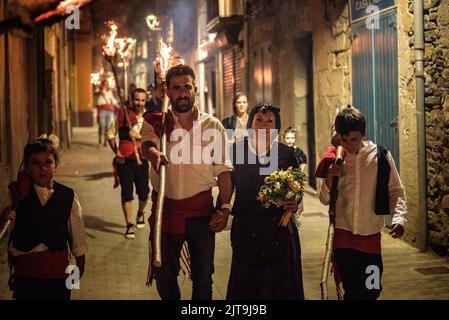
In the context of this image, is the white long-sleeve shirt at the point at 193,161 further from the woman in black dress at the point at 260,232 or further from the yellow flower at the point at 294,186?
the yellow flower at the point at 294,186

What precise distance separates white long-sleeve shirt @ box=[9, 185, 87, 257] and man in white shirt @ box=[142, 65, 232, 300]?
0.58 m

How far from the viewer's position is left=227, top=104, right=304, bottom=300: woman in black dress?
5.09 metres

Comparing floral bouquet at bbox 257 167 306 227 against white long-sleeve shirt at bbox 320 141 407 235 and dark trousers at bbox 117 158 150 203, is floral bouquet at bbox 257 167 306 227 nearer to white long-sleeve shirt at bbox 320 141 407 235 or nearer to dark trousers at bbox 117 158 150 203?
white long-sleeve shirt at bbox 320 141 407 235

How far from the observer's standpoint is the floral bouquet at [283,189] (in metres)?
4.94

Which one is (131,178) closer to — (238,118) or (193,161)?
(238,118)

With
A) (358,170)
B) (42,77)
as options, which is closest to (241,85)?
(42,77)

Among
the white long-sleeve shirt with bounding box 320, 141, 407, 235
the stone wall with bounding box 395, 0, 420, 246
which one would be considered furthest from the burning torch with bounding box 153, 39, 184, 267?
the stone wall with bounding box 395, 0, 420, 246

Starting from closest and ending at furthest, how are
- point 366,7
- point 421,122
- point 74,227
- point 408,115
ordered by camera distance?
point 74,227
point 421,122
point 408,115
point 366,7

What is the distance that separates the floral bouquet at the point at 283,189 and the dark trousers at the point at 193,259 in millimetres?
504

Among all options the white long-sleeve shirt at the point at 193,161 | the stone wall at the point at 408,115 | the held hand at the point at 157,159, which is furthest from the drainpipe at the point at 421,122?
the held hand at the point at 157,159

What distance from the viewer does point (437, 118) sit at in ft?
26.4

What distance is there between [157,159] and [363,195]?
4.96 ft

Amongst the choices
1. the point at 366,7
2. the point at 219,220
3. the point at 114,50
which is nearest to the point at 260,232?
the point at 219,220

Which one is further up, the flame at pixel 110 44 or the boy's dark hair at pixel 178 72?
the flame at pixel 110 44
